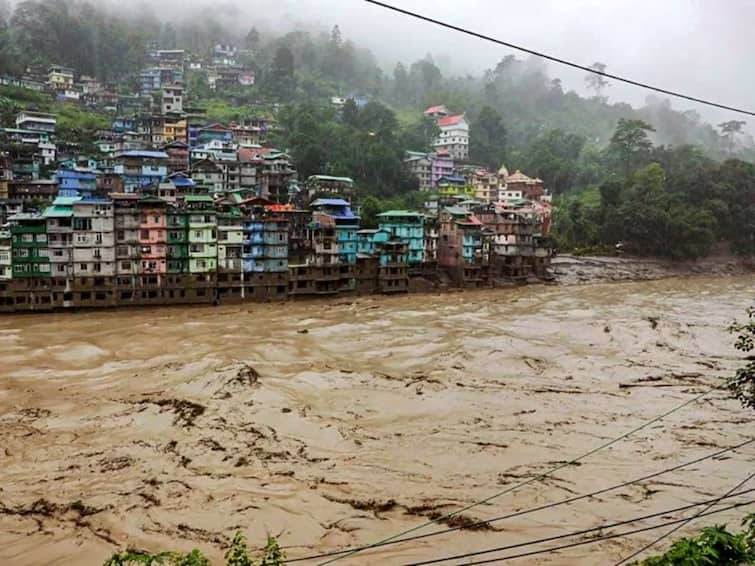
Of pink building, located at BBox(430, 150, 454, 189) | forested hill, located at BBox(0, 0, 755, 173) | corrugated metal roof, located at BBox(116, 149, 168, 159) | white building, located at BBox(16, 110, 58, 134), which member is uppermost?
forested hill, located at BBox(0, 0, 755, 173)

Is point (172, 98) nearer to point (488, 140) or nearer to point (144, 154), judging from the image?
point (144, 154)

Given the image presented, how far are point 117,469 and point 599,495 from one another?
8616 millimetres

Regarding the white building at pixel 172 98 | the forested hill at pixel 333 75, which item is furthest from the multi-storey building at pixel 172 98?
the forested hill at pixel 333 75

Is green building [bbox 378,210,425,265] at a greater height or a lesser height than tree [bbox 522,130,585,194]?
lesser

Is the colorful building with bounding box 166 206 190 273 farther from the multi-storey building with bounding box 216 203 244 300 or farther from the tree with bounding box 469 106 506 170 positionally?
the tree with bounding box 469 106 506 170

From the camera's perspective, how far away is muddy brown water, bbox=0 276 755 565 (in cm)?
927

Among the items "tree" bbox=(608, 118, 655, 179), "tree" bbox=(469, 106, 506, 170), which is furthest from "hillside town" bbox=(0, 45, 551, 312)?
"tree" bbox=(608, 118, 655, 179)

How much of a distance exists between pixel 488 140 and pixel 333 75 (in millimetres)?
34297

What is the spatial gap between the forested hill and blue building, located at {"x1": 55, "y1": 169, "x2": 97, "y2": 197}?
96.0ft

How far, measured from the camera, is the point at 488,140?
2756 inches

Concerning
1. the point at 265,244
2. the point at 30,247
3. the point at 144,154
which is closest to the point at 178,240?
the point at 265,244

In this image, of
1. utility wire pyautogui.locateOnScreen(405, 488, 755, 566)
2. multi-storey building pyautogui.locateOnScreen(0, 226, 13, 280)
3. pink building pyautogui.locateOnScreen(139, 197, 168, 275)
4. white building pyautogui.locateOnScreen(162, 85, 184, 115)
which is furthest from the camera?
white building pyautogui.locateOnScreen(162, 85, 184, 115)

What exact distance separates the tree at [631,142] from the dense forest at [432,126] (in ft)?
0.49

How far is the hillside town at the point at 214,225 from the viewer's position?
28.3 meters
